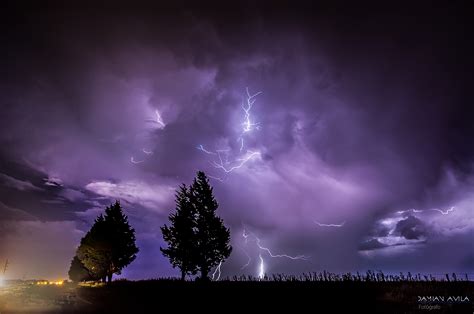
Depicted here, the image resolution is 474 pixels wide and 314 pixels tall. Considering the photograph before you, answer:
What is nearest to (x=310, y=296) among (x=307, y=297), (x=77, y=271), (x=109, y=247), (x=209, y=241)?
(x=307, y=297)

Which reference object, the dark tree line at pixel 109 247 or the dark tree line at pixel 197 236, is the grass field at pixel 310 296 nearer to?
the dark tree line at pixel 197 236

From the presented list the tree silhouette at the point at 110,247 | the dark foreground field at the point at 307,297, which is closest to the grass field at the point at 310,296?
the dark foreground field at the point at 307,297

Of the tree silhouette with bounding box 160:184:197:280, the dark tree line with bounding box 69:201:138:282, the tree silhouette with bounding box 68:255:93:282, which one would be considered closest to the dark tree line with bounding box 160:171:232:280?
the tree silhouette with bounding box 160:184:197:280

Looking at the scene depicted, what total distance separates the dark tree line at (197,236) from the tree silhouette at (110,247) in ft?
52.7

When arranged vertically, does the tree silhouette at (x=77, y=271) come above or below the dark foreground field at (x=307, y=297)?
above

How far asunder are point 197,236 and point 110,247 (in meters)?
19.1

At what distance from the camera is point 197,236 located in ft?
85.2

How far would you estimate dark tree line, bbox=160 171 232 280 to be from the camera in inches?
1012

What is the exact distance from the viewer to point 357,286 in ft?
41.0

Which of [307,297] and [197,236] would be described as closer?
[307,297]

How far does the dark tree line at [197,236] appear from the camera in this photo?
25.7 meters

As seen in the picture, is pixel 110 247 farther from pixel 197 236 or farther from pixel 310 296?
pixel 310 296

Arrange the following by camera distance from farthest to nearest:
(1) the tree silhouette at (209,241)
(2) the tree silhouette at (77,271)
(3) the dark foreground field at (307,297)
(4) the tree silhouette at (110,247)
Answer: (2) the tree silhouette at (77,271), (4) the tree silhouette at (110,247), (1) the tree silhouette at (209,241), (3) the dark foreground field at (307,297)

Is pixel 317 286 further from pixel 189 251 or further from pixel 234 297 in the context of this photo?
pixel 189 251
